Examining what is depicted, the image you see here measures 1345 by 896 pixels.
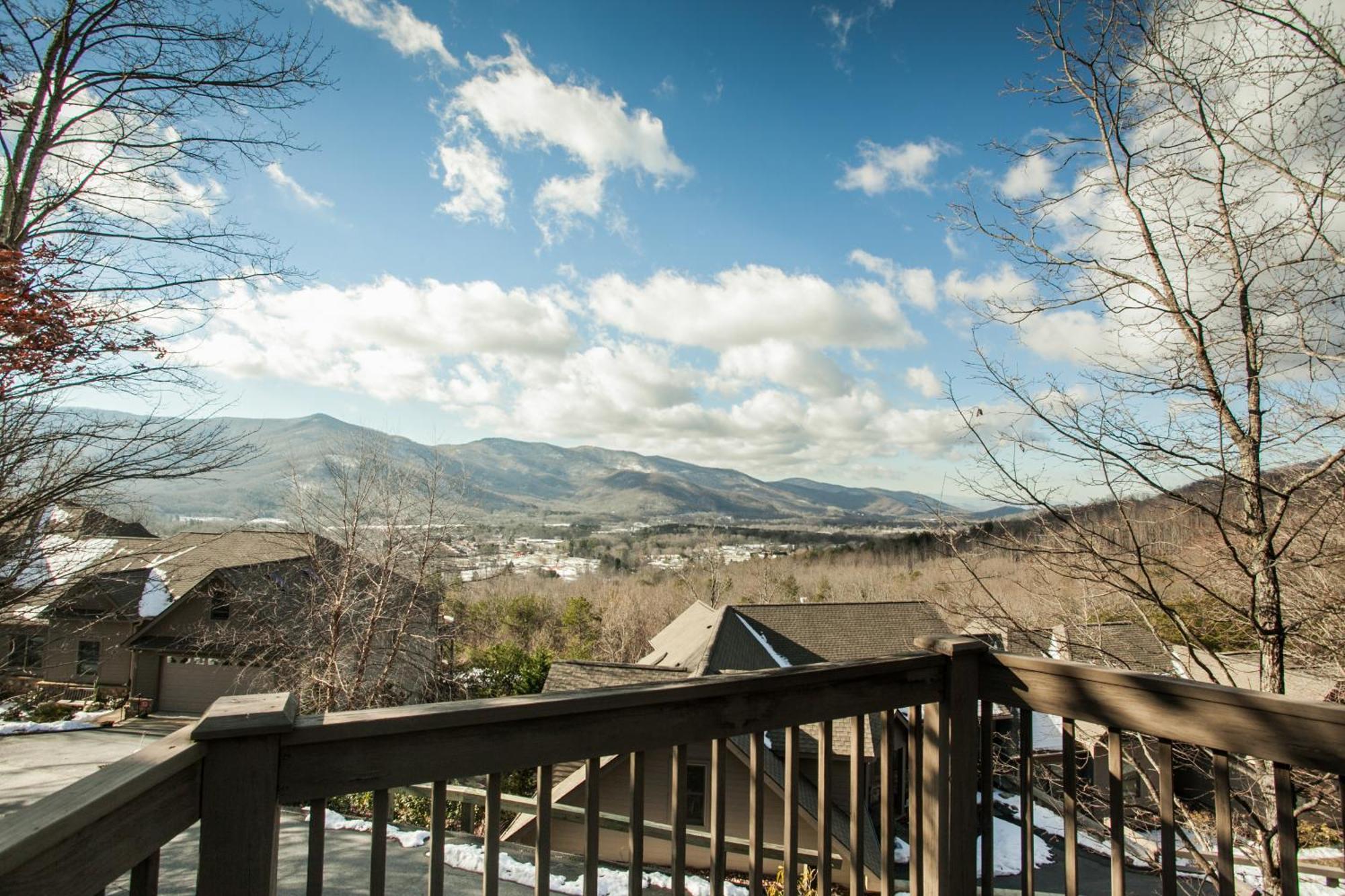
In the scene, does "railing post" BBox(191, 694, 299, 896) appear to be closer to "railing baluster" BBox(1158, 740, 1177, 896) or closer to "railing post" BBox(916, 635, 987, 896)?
"railing post" BBox(916, 635, 987, 896)

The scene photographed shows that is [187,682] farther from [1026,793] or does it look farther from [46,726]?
[1026,793]

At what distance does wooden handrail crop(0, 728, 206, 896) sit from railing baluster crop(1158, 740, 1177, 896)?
2230 millimetres

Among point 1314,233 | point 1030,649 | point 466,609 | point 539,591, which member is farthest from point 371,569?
point 539,591

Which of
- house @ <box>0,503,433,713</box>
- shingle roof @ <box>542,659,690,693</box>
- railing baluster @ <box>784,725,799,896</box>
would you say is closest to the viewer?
railing baluster @ <box>784,725,799,896</box>

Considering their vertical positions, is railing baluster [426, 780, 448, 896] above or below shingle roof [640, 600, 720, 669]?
above

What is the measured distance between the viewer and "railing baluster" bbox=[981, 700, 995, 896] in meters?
2.09

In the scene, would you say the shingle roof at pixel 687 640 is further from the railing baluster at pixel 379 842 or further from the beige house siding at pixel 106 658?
the beige house siding at pixel 106 658

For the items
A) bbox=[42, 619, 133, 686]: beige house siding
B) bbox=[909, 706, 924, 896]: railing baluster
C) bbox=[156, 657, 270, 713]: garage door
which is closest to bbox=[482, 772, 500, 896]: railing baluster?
bbox=[909, 706, 924, 896]: railing baluster

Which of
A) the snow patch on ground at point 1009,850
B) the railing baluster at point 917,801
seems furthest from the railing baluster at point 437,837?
the snow patch on ground at point 1009,850

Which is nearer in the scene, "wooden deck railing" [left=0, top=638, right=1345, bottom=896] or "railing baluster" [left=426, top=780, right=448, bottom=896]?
"wooden deck railing" [left=0, top=638, right=1345, bottom=896]

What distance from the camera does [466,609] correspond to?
22.0 metres

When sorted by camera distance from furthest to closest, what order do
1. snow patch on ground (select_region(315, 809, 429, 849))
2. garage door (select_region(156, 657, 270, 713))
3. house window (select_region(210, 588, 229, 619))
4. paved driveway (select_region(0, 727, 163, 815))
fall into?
garage door (select_region(156, 657, 270, 713))
house window (select_region(210, 588, 229, 619))
paved driveway (select_region(0, 727, 163, 815))
snow patch on ground (select_region(315, 809, 429, 849))

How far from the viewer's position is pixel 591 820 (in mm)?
1614

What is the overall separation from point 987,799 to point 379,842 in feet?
6.00
